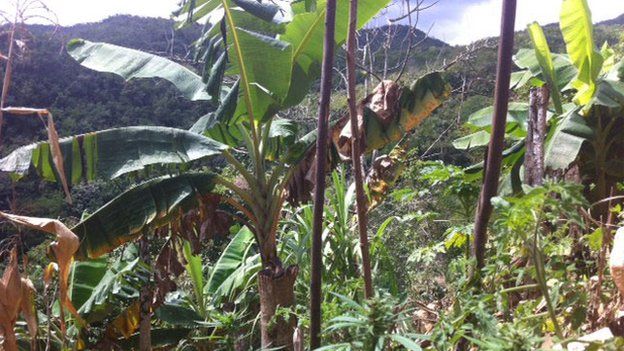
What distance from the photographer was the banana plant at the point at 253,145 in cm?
353

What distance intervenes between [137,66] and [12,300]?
2.22 meters

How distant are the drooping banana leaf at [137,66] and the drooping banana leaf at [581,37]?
2.52m

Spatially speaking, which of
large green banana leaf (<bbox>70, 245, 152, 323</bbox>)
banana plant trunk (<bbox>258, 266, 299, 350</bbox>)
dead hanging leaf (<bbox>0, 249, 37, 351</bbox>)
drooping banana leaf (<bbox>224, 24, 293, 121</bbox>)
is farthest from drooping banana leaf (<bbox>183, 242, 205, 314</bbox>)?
dead hanging leaf (<bbox>0, 249, 37, 351</bbox>)

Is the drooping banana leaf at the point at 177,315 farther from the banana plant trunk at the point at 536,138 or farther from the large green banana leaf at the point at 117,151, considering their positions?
the banana plant trunk at the point at 536,138

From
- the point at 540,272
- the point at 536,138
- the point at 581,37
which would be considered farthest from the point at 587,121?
the point at 540,272

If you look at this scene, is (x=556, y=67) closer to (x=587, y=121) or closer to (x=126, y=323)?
(x=587, y=121)

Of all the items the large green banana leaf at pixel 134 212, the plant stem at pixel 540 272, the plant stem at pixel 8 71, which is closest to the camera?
the plant stem at pixel 540 272

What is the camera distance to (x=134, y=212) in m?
3.69

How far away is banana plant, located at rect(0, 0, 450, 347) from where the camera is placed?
3.53 meters

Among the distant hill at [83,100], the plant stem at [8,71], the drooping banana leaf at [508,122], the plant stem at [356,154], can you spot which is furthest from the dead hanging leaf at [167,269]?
the distant hill at [83,100]

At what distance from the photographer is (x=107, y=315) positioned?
4.57m

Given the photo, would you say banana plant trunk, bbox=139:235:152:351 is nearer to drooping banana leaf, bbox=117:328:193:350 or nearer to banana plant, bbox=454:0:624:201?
drooping banana leaf, bbox=117:328:193:350

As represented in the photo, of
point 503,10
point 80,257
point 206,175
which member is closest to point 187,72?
point 206,175

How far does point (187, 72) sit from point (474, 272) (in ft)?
11.2
